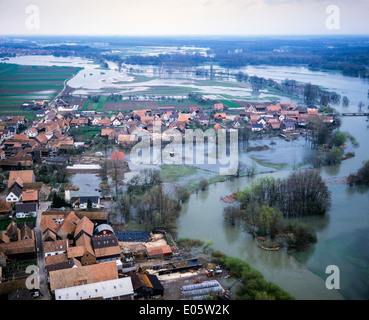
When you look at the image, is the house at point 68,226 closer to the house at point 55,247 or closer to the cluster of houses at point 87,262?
the cluster of houses at point 87,262

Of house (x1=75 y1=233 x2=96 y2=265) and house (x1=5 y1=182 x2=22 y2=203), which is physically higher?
house (x1=5 y1=182 x2=22 y2=203)

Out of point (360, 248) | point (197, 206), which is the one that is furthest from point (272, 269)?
point (197, 206)

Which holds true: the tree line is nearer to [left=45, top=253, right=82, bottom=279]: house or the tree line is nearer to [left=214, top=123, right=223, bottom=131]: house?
[left=45, top=253, right=82, bottom=279]: house

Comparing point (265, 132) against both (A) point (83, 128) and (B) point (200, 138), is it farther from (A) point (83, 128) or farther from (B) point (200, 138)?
(A) point (83, 128)

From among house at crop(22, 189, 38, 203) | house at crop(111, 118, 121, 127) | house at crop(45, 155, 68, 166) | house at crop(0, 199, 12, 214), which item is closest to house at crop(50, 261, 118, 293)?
house at crop(0, 199, 12, 214)

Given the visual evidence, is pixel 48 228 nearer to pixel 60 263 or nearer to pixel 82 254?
pixel 82 254

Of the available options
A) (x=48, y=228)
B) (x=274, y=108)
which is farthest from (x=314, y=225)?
(x=274, y=108)

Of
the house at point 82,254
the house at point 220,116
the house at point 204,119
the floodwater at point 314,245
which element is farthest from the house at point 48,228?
the house at point 220,116
